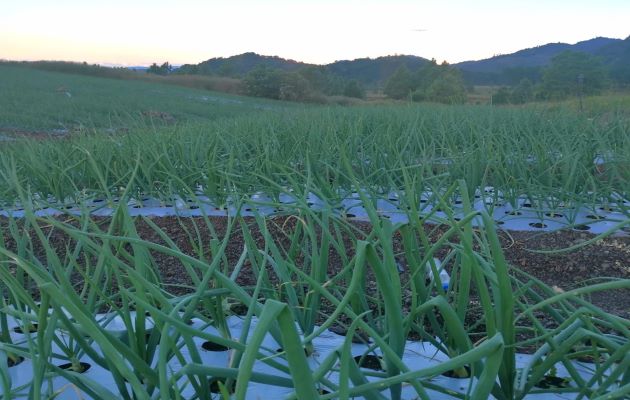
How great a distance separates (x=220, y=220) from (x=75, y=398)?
1.00m

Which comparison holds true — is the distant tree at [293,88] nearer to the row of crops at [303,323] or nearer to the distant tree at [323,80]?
the distant tree at [323,80]

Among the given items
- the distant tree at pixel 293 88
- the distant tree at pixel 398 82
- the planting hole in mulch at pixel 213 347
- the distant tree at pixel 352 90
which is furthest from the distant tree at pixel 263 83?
the planting hole in mulch at pixel 213 347

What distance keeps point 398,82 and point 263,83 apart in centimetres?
1036

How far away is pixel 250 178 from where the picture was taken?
1737 mm

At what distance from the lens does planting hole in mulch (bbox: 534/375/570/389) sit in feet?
2.13

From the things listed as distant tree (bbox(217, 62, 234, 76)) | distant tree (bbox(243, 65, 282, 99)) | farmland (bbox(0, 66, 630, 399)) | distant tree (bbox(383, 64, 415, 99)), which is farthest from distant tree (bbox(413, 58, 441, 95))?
farmland (bbox(0, 66, 630, 399))

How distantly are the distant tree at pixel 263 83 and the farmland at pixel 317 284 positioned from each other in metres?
21.6

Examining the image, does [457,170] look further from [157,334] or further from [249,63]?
[249,63]

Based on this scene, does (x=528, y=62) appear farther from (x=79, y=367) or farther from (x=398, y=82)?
(x=79, y=367)

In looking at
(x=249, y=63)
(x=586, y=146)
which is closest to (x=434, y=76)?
(x=249, y=63)

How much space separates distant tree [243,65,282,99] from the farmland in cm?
2159

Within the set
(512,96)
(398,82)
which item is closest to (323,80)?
(398,82)

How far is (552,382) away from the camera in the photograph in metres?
0.66

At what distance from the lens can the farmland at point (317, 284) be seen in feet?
1.68
